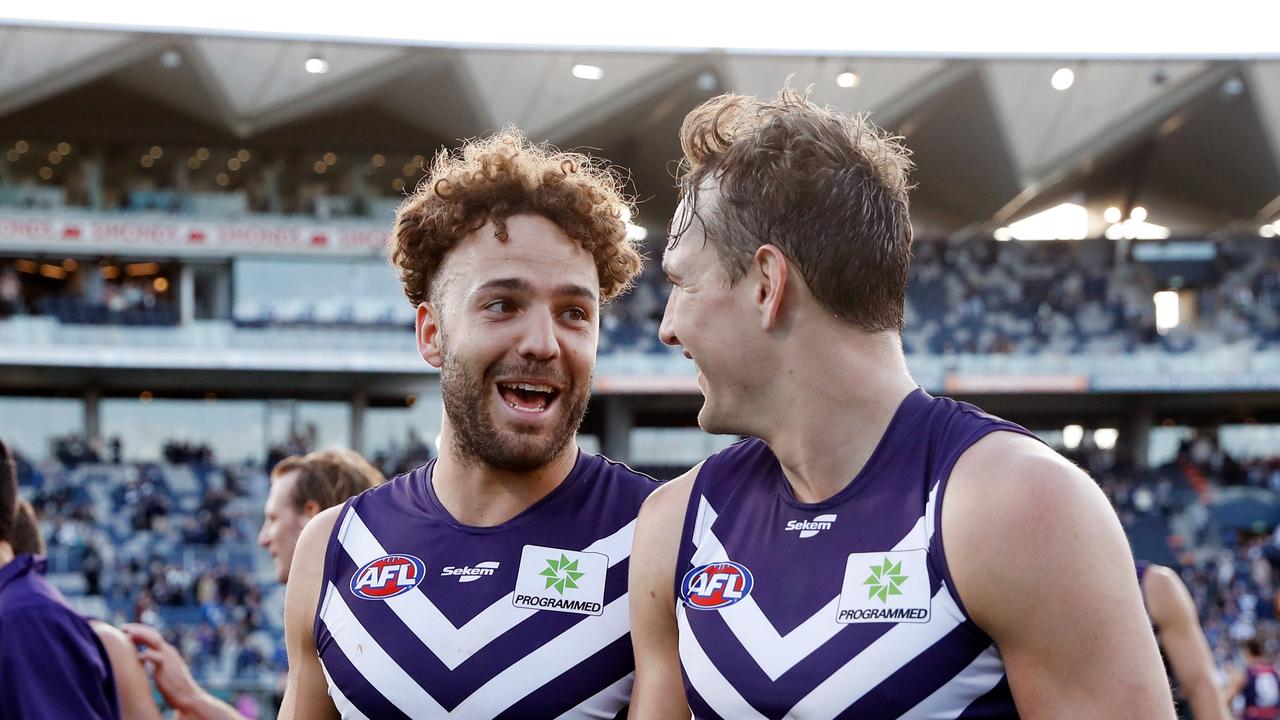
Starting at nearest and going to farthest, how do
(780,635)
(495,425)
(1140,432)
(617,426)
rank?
1. (780,635)
2. (495,425)
3. (617,426)
4. (1140,432)

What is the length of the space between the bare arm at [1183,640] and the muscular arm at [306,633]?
3006 mm

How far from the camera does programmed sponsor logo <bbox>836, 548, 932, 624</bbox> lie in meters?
2.05

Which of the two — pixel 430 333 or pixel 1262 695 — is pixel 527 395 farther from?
pixel 1262 695

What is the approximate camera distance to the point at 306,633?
9.84 ft

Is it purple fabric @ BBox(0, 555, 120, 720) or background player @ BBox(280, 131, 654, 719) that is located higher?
background player @ BBox(280, 131, 654, 719)

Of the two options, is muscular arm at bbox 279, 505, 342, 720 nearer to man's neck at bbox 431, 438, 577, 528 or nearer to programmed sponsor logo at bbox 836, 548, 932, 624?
man's neck at bbox 431, 438, 577, 528

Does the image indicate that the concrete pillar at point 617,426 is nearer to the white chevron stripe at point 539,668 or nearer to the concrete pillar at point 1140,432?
the concrete pillar at point 1140,432

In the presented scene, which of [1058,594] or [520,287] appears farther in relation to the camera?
[520,287]

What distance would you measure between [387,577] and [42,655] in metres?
1.20

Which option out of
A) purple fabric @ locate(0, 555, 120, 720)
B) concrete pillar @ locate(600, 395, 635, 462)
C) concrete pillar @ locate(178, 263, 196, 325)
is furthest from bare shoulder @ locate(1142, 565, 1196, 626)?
concrete pillar @ locate(178, 263, 196, 325)

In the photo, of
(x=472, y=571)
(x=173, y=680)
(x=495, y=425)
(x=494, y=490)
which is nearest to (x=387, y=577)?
(x=472, y=571)

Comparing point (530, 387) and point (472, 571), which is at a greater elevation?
point (530, 387)

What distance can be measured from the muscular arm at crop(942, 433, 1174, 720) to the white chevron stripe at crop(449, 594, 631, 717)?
0.95m

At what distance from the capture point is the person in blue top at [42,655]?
339 cm
